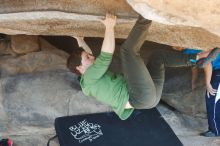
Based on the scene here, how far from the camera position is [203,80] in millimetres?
3854

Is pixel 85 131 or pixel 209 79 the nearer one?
pixel 209 79

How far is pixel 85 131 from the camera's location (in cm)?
372

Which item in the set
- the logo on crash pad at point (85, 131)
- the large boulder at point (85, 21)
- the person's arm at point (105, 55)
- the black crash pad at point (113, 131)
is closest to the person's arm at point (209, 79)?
the black crash pad at point (113, 131)

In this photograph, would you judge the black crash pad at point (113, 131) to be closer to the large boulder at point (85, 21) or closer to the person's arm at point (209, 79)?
the person's arm at point (209, 79)

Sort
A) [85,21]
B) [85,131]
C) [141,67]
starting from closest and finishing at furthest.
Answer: [141,67], [85,21], [85,131]

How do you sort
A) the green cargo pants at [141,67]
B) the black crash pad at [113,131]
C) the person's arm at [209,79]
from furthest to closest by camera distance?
the black crash pad at [113,131]
the person's arm at [209,79]
the green cargo pants at [141,67]

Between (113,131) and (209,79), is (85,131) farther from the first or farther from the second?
(209,79)

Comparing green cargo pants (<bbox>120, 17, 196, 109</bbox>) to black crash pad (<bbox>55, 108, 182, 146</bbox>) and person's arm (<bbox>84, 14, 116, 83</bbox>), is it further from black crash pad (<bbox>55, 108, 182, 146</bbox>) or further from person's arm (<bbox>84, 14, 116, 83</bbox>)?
black crash pad (<bbox>55, 108, 182, 146</bbox>)

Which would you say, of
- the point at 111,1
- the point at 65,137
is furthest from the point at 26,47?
the point at 111,1

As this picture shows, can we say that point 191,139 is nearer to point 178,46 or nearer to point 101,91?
point 178,46

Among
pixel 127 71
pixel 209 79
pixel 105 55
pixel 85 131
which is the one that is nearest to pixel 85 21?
pixel 105 55

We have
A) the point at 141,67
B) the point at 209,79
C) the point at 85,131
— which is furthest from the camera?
the point at 85,131

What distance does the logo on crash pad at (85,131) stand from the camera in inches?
143

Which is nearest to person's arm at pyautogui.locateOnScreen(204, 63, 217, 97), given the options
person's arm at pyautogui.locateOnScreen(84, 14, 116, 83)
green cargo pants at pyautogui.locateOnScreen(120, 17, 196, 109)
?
green cargo pants at pyautogui.locateOnScreen(120, 17, 196, 109)
